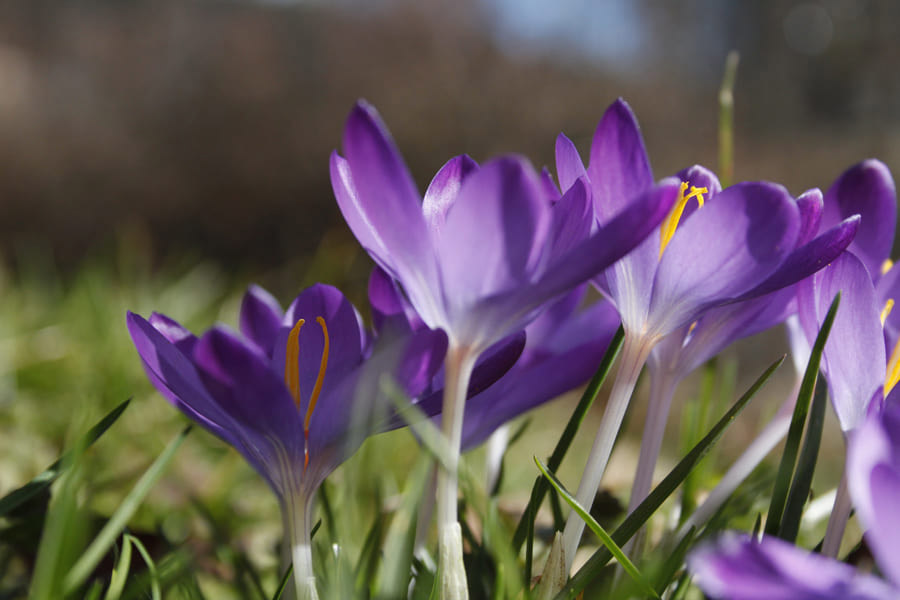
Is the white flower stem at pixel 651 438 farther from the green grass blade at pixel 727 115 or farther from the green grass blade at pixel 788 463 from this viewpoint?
the green grass blade at pixel 727 115

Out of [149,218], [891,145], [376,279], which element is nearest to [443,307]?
[376,279]

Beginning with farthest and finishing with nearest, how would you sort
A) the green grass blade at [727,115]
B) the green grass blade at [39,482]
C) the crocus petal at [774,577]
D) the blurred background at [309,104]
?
the blurred background at [309,104]
the green grass blade at [727,115]
the green grass blade at [39,482]
the crocus petal at [774,577]

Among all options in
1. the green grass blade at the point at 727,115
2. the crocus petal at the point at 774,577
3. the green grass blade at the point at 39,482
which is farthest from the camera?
the green grass blade at the point at 727,115

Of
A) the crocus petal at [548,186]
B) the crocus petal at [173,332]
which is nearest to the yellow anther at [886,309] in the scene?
the crocus petal at [548,186]

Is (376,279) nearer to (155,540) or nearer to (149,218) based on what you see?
(155,540)

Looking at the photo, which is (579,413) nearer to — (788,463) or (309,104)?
(788,463)

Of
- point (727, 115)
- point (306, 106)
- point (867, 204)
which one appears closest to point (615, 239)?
point (867, 204)
